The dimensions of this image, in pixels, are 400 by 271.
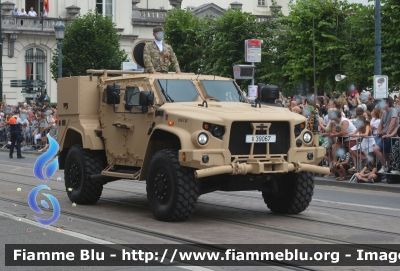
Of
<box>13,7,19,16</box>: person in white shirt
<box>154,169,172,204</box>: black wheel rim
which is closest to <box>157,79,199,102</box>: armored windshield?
<box>154,169,172,204</box>: black wheel rim

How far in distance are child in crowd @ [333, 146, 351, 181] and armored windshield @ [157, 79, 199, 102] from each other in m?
7.41

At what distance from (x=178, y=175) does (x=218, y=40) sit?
106ft

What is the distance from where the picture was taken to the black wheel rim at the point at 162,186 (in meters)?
12.5

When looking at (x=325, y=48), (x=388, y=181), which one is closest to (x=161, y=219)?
(x=388, y=181)

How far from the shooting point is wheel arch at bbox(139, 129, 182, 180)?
13016 mm

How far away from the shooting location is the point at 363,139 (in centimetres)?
2002

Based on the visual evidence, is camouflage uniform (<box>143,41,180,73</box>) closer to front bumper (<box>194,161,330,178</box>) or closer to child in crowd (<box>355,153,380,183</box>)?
front bumper (<box>194,161,330,178</box>)

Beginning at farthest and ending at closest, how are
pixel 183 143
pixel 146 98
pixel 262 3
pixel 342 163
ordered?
pixel 262 3, pixel 342 163, pixel 146 98, pixel 183 143

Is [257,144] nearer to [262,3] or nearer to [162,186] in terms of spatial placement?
[162,186]

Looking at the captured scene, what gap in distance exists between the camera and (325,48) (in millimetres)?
37812

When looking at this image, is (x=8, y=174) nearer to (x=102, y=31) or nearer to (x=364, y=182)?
(x=364, y=182)

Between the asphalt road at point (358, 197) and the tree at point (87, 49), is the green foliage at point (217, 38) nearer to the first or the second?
the tree at point (87, 49)

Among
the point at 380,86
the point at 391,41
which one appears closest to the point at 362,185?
the point at 380,86

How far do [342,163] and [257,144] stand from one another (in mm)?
8322
